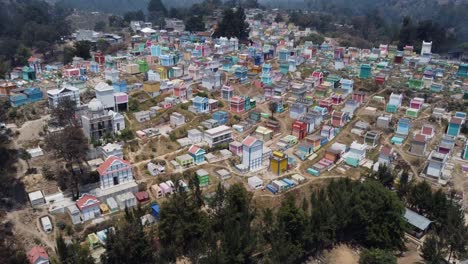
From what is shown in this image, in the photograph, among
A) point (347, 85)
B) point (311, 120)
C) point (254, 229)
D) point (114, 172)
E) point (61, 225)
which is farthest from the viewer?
point (347, 85)

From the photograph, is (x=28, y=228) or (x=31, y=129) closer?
(x=28, y=228)

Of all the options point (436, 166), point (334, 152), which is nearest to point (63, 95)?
point (334, 152)

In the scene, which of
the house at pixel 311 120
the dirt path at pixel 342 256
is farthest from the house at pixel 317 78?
the dirt path at pixel 342 256

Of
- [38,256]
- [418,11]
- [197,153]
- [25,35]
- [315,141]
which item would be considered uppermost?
[418,11]

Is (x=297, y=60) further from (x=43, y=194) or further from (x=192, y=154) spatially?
(x=43, y=194)

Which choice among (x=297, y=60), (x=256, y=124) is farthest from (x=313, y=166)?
(x=297, y=60)

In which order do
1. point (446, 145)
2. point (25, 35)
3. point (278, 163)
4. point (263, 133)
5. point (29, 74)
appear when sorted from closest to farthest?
point (278, 163), point (446, 145), point (263, 133), point (29, 74), point (25, 35)

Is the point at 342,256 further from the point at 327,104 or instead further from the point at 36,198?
the point at 36,198

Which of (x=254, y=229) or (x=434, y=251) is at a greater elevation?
(x=434, y=251)

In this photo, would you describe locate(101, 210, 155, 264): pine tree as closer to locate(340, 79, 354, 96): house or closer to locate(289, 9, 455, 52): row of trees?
locate(340, 79, 354, 96): house
